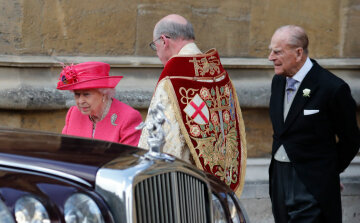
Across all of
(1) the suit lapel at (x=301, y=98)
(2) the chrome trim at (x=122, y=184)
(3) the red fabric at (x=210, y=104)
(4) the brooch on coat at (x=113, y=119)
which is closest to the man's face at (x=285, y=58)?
(1) the suit lapel at (x=301, y=98)

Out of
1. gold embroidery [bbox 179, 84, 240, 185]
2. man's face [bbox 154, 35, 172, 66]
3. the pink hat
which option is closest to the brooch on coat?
the pink hat

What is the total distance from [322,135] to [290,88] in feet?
1.38

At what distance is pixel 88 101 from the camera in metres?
4.79

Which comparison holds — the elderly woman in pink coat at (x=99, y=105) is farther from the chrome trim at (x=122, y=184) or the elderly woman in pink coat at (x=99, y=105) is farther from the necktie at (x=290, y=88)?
the chrome trim at (x=122, y=184)

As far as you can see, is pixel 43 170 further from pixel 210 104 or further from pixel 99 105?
pixel 210 104

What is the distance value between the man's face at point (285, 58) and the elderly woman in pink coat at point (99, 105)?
1.11 metres

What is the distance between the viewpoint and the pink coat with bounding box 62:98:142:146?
15.7 feet

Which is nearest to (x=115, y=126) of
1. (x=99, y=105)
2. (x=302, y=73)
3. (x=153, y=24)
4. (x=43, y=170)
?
(x=99, y=105)

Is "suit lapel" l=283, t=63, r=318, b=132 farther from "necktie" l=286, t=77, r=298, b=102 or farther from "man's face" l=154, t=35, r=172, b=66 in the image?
"man's face" l=154, t=35, r=172, b=66

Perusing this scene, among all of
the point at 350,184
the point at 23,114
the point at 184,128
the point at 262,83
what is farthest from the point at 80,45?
the point at 350,184

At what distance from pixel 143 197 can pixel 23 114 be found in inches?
142

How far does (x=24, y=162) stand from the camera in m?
3.19

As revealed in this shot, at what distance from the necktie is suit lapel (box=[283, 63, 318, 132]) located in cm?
9

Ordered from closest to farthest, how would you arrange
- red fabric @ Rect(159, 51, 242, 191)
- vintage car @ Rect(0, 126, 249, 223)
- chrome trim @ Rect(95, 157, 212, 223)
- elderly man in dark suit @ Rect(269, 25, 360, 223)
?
vintage car @ Rect(0, 126, 249, 223)
chrome trim @ Rect(95, 157, 212, 223)
red fabric @ Rect(159, 51, 242, 191)
elderly man in dark suit @ Rect(269, 25, 360, 223)
